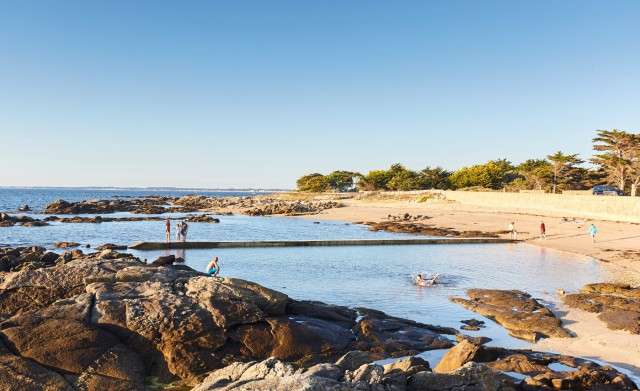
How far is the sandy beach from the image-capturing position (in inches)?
435

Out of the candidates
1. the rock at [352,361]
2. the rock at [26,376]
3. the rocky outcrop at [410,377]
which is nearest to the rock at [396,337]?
the rocky outcrop at [410,377]

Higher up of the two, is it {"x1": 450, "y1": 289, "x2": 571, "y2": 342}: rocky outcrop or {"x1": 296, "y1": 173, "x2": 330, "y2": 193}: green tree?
{"x1": 296, "y1": 173, "x2": 330, "y2": 193}: green tree

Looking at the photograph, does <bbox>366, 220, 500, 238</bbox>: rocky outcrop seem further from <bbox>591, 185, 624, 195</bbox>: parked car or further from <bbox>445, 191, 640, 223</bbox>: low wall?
<bbox>591, 185, 624, 195</bbox>: parked car

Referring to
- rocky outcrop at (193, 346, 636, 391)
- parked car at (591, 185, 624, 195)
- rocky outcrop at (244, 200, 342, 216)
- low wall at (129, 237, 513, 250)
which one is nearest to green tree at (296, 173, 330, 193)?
rocky outcrop at (244, 200, 342, 216)

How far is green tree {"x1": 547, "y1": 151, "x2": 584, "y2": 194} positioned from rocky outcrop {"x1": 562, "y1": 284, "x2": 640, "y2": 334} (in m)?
56.0

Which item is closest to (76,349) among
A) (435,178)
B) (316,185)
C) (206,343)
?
(206,343)

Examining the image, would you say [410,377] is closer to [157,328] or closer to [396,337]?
[396,337]

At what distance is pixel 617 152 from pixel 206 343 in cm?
6735

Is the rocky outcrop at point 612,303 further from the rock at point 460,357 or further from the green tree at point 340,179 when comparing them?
the green tree at point 340,179

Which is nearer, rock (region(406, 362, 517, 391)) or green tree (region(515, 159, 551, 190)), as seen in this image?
rock (region(406, 362, 517, 391))

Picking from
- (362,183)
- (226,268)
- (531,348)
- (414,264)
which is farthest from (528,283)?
(362,183)

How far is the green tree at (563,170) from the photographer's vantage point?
6947 cm

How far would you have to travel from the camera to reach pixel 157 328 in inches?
381

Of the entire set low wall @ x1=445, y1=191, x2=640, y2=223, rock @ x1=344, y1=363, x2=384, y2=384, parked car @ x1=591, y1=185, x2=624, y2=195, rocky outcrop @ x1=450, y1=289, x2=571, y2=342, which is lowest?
rocky outcrop @ x1=450, y1=289, x2=571, y2=342
